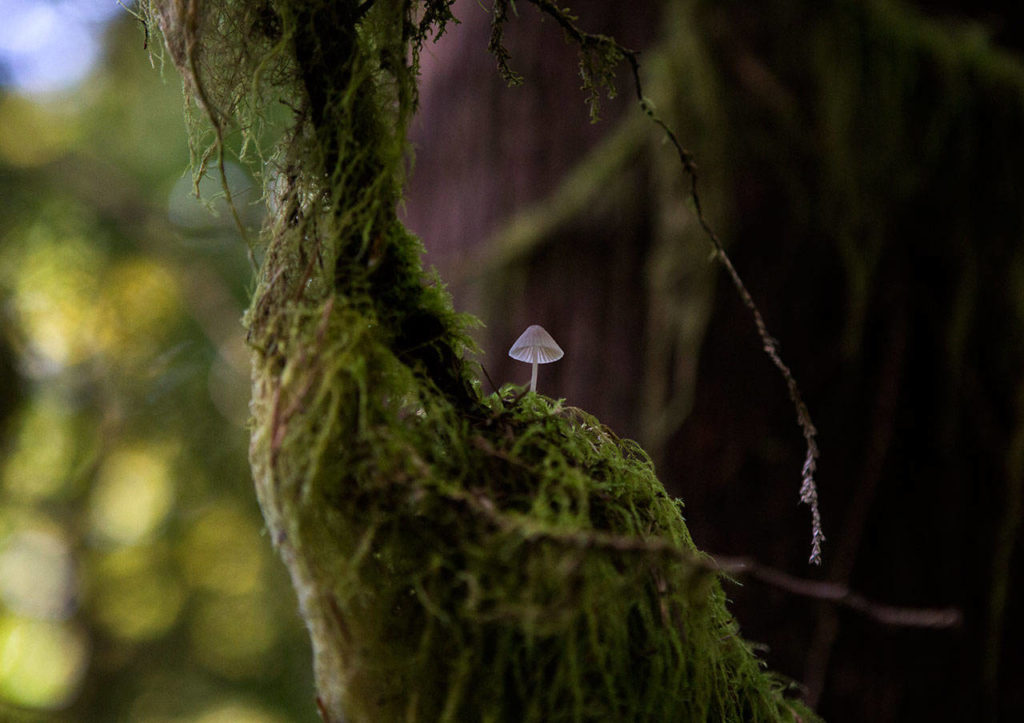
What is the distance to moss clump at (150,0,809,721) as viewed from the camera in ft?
1.24

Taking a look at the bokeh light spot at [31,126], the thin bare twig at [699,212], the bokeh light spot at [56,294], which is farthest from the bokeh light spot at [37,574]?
the thin bare twig at [699,212]

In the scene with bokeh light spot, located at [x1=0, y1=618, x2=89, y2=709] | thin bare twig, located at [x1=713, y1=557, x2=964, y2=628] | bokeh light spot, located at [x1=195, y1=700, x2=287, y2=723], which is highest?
thin bare twig, located at [x1=713, y1=557, x2=964, y2=628]

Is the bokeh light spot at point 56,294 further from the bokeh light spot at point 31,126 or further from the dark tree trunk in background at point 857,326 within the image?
the dark tree trunk in background at point 857,326

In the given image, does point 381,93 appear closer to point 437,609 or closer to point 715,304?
point 437,609

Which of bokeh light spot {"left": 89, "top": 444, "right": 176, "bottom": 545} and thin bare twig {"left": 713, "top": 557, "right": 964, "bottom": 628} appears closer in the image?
thin bare twig {"left": 713, "top": 557, "right": 964, "bottom": 628}

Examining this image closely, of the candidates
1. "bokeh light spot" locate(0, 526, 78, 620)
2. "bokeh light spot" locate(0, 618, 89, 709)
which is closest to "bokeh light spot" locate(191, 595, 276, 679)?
"bokeh light spot" locate(0, 618, 89, 709)

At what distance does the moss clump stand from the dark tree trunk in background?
0.87 meters

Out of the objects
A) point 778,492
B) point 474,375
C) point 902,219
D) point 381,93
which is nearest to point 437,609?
point 474,375

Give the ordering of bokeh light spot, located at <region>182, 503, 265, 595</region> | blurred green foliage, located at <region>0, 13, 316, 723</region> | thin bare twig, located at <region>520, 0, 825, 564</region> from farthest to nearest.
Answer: bokeh light spot, located at <region>182, 503, 265, 595</region>
blurred green foliage, located at <region>0, 13, 316, 723</region>
thin bare twig, located at <region>520, 0, 825, 564</region>

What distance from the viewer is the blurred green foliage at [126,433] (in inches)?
99.5

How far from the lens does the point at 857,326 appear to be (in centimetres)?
128

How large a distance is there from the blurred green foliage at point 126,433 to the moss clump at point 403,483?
2152 mm

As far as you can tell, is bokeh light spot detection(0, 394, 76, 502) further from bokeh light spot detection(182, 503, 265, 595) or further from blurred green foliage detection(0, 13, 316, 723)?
bokeh light spot detection(182, 503, 265, 595)

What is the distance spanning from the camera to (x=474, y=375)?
0.51 meters
